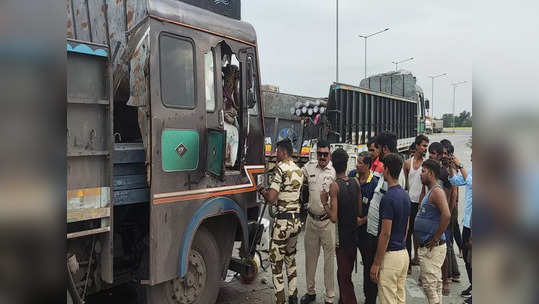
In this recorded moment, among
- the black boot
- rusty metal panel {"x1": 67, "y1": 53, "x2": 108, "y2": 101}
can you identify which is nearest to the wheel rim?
the black boot

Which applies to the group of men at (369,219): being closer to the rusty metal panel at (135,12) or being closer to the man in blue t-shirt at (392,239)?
the man in blue t-shirt at (392,239)

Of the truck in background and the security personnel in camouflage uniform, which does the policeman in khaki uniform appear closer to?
the security personnel in camouflage uniform

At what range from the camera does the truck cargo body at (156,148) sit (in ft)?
8.94

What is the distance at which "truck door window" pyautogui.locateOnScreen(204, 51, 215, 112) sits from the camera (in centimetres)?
364

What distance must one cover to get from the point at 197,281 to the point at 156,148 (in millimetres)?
1391

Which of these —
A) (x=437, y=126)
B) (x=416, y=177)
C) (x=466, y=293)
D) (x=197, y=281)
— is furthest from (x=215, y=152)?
(x=437, y=126)

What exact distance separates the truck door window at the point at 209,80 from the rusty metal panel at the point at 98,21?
1.04 metres

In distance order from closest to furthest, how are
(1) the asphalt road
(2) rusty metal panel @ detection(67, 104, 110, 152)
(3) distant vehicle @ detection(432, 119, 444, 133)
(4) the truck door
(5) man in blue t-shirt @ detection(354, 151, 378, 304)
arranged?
(2) rusty metal panel @ detection(67, 104, 110, 152), (4) the truck door, (5) man in blue t-shirt @ detection(354, 151, 378, 304), (1) the asphalt road, (3) distant vehicle @ detection(432, 119, 444, 133)

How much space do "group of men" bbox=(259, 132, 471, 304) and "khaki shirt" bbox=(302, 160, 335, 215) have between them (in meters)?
0.01

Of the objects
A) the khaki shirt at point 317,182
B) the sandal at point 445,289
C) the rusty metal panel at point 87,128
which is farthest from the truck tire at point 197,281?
the sandal at point 445,289

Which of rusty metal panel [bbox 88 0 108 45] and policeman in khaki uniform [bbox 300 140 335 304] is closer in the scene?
rusty metal panel [bbox 88 0 108 45]

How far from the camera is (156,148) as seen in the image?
10.3 ft

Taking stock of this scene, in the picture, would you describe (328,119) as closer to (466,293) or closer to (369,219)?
(466,293)
